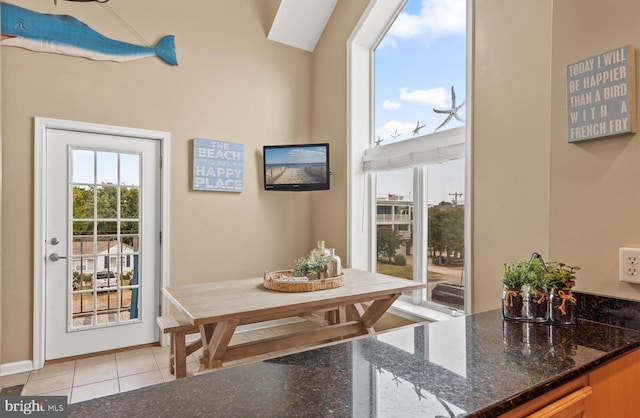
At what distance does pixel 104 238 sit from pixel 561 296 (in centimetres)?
333

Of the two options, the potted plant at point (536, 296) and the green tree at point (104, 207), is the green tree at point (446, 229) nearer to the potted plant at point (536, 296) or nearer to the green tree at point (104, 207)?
the potted plant at point (536, 296)

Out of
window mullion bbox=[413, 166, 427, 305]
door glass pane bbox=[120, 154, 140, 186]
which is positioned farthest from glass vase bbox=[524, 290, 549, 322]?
Result: door glass pane bbox=[120, 154, 140, 186]

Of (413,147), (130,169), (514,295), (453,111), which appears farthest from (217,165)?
(514,295)

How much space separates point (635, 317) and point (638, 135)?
633 mm

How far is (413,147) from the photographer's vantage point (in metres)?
3.09

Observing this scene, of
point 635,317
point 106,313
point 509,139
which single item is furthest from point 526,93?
point 106,313

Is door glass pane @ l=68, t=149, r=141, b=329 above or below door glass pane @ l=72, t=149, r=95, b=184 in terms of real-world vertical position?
below

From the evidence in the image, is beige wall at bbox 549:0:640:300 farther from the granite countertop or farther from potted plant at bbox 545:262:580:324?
the granite countertop

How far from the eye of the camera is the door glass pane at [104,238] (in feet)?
10.1

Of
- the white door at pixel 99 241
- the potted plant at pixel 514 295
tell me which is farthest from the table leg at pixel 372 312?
the white door at pixel 99 241

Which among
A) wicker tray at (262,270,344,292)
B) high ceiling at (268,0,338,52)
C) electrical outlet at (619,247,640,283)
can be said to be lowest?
wicker tray at (262,270,344,292)

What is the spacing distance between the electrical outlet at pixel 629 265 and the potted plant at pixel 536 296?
0.24 meters

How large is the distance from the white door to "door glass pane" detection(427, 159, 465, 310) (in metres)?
2.45

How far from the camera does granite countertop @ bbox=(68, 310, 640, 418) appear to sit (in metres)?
0.76
